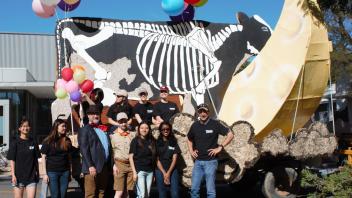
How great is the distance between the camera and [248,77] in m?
9.73

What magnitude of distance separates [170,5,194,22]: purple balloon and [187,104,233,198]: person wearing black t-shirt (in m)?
3.86

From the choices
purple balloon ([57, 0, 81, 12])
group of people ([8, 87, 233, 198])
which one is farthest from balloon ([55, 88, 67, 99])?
purple balloon ([57, 0, 81, 12])

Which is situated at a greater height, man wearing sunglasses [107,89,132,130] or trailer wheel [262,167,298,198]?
man wearing sunglasses [107,89,132,130]

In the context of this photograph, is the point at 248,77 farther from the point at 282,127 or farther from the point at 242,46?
the point at 242,46

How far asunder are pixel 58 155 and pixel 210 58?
5.20 metres

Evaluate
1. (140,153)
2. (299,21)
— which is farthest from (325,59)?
(140,153)

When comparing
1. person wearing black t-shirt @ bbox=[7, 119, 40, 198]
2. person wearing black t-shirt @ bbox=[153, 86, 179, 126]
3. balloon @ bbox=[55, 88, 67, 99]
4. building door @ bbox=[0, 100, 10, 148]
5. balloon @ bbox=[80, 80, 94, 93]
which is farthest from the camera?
building door @ bbox=[0, 100, 10, 148]

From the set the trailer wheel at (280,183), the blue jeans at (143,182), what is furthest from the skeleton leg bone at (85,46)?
the trailer wheel at (280,183)

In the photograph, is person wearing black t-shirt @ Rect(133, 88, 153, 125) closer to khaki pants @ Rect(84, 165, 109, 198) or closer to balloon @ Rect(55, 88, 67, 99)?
balloon @ Rect(55, 88, 67, 99)

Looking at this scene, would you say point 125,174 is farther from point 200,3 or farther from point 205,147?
point 200,3

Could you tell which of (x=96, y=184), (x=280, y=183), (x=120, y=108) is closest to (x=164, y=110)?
(x=120, y=108)

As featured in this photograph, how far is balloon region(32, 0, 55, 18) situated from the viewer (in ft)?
31.6

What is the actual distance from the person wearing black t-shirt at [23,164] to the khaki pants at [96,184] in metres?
0.73

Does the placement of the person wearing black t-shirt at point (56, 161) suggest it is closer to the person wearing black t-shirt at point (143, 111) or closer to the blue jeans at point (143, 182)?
the blue jeans at point (143, 182)
